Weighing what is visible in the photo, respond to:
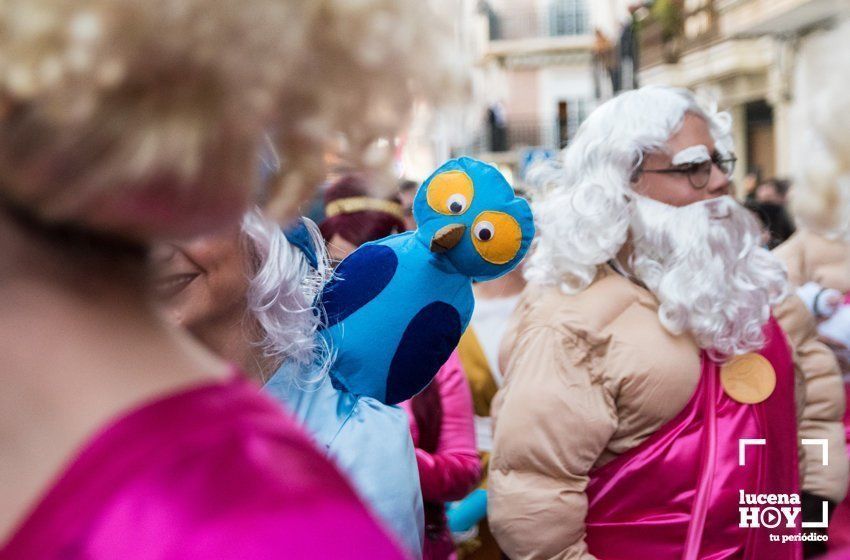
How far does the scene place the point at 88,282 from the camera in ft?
2.63

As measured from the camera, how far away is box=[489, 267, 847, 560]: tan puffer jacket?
101 inches

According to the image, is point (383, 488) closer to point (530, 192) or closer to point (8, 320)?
point (8, 320)

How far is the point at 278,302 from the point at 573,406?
0.94 meters

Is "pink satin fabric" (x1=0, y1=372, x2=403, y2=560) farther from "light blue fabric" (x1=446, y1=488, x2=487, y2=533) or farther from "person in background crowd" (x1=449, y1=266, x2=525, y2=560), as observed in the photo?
"light blue fabric" (x1=446, y1=488, x2=487, y2=533)

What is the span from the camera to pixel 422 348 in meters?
2.04

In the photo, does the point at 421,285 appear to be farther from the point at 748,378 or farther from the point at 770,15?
the point at 770,15

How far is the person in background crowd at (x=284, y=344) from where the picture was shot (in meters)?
1.86

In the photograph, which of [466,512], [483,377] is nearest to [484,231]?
[466,512]

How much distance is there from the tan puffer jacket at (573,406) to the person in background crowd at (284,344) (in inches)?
26.6

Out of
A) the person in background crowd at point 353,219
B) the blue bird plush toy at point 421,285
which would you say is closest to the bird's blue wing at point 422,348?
the blue bird plush toy at point 421,285

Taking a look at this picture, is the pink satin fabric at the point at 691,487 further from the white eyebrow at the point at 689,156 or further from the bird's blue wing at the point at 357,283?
the bird's blue wing at the point at 357,283

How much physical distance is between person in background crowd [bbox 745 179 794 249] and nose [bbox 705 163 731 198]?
2.82 m

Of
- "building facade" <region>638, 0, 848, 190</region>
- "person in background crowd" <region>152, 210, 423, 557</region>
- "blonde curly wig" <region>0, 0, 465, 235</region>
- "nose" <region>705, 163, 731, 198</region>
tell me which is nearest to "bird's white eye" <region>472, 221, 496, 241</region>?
"person in background crowd" <region>152, 210, 423, 557</region>

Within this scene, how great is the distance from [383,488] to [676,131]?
151 cm
